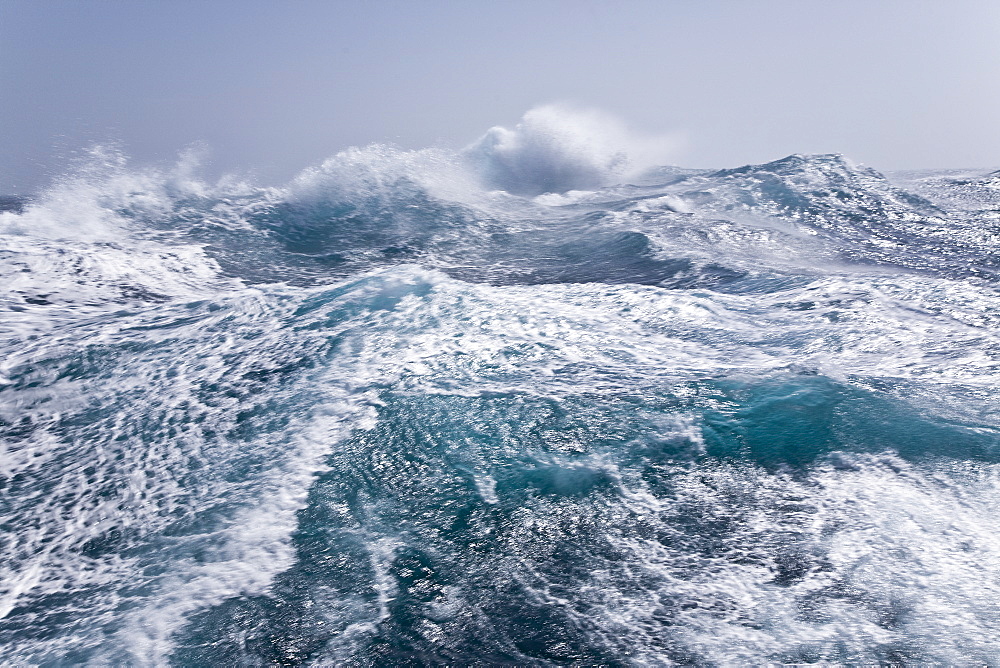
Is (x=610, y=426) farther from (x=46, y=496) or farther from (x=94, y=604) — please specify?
(x=46, y=496)

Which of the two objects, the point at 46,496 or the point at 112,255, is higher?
the point at 112,255

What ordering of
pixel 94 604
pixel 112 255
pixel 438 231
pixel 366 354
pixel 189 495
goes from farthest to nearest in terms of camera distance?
pixel 438 231
pixel 112 255
pixel 366 354
pixel 189 495
pixel 94 604

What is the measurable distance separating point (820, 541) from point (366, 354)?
449cm

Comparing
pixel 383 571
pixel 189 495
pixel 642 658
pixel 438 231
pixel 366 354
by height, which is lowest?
pixel 642 658

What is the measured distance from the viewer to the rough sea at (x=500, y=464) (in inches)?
128

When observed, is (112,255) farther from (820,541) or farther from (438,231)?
(820,541)

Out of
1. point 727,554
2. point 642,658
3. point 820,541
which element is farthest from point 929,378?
point 642,658

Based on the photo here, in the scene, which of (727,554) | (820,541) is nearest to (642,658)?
(727,554)

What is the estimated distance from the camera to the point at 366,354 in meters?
6.53

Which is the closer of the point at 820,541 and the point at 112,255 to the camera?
the point at 820,541

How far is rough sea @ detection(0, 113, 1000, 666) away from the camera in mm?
3262

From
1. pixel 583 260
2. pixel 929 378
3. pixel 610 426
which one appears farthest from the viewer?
pixel 583 260

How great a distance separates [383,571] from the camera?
3715 mm

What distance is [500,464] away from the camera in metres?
4.75
